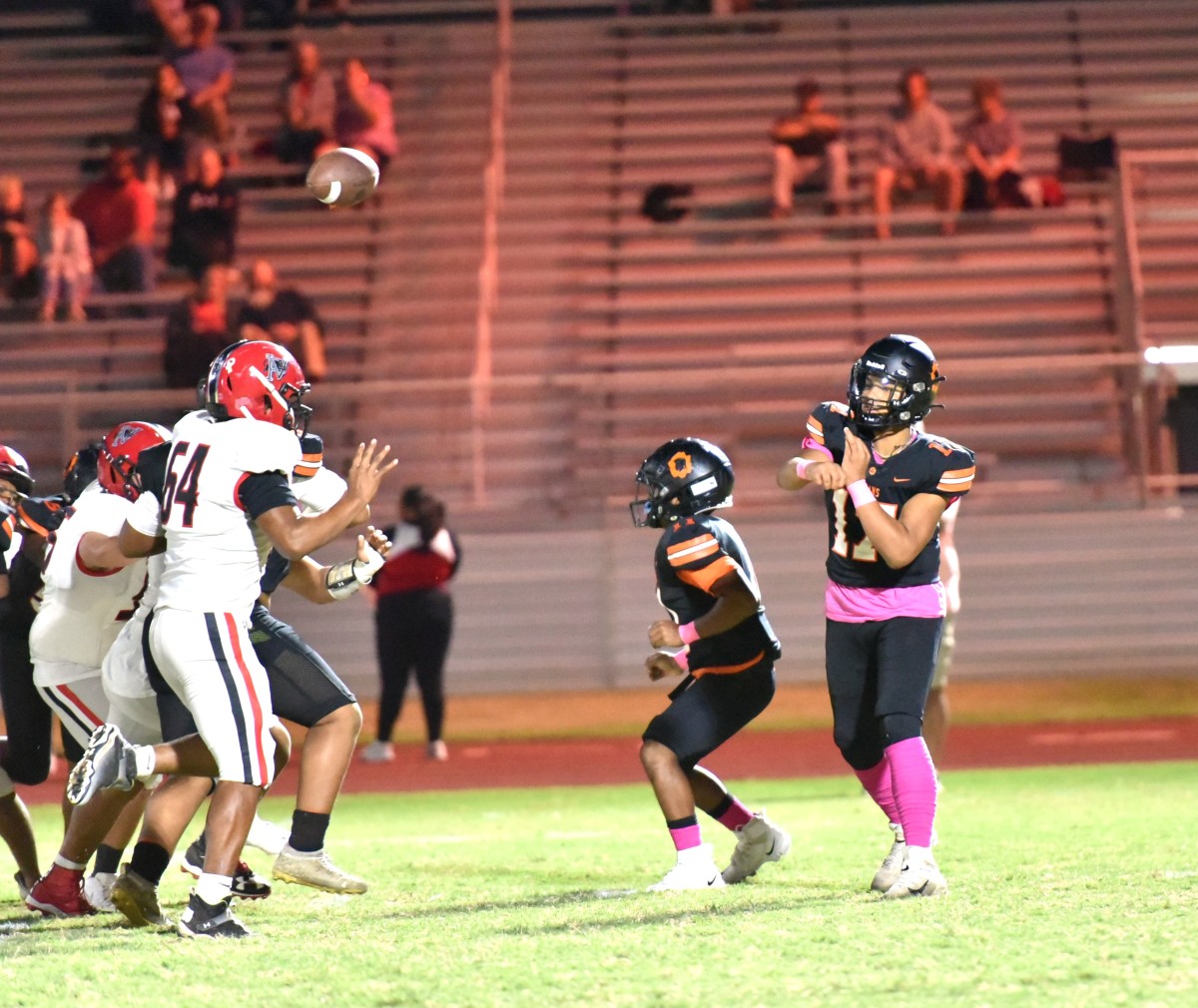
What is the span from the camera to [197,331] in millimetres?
13734

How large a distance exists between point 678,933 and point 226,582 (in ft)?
5.32

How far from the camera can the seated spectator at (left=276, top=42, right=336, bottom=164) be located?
1596 centimetres

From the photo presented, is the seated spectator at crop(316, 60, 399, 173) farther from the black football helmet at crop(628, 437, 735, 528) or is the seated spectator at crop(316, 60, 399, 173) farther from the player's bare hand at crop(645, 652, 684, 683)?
the player's bare hand at crop(645, 652, 684, 683)

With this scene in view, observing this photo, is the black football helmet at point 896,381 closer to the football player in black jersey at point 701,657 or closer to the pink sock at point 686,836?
the football player in black jersey at point 701,657

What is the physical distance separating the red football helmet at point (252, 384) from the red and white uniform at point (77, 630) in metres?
0.93

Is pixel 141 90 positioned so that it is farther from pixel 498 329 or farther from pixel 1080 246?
pixel 1080 246

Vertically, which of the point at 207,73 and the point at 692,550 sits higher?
the point at 207,73

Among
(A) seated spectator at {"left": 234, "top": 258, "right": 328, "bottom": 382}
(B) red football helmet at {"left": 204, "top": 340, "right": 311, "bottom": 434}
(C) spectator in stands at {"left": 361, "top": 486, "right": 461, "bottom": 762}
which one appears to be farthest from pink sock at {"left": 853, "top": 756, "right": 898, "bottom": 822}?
(A) seated spectator at {"left": 234, "top": 258, "right": 328, "bottom": 382}

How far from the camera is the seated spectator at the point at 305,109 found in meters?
16.0

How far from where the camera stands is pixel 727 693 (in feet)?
19.5

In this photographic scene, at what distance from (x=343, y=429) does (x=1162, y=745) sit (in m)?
6.27

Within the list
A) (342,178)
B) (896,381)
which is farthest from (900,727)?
(342,178)

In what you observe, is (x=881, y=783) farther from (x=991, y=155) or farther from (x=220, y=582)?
(x=991, y=155)

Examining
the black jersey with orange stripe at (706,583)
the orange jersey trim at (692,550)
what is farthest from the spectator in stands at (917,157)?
the orange jersey trim at (692,550)
